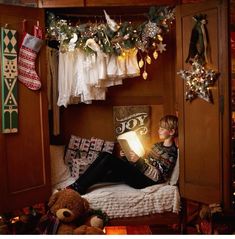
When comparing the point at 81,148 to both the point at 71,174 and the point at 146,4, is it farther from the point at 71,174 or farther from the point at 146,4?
the point at 146,4

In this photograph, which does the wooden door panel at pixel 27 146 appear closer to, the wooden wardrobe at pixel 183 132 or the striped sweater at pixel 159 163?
the wooden wardrobe at pixel 183 132

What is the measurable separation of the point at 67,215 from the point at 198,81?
1483mm

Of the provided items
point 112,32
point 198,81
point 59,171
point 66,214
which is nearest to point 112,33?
point 112,32

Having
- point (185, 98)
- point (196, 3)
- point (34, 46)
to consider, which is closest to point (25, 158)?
point (34, 46)

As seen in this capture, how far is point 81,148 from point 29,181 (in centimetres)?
78

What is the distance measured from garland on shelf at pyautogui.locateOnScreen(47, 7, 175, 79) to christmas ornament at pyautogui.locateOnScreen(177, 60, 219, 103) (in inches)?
22.8

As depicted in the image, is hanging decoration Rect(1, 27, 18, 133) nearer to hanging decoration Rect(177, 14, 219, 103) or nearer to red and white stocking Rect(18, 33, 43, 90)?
red and white stocking Rect(18, 33, 43, 90)

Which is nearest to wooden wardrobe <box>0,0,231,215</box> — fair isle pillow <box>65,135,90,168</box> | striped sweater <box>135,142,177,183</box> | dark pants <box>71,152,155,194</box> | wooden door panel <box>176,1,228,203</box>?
wooden door panel <box>176,1,228,203</box>

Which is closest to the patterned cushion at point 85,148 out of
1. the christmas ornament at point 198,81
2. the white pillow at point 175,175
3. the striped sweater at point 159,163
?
the striped sweater at point 159,163

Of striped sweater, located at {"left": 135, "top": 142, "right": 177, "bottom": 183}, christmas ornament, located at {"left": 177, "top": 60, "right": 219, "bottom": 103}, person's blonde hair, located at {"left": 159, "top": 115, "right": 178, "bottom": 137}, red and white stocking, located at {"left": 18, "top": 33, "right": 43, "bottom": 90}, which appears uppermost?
red and white stocking, located at {"left": 18, "top": 33, "right": 43, "bottom": 90}

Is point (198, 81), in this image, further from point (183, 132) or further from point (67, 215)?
point (67, 215)

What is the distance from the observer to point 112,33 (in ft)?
10.5

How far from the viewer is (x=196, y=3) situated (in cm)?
285

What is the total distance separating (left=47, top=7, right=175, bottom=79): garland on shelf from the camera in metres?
3.20
